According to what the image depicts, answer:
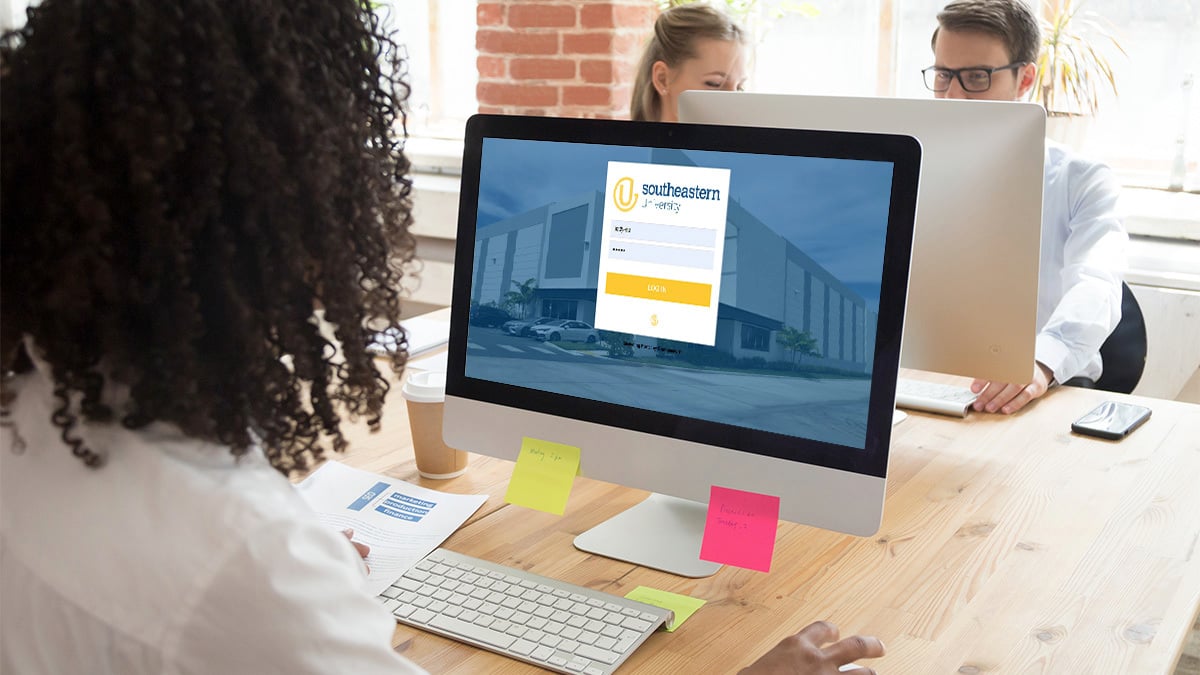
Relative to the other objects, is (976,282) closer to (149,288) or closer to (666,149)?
(666,149)

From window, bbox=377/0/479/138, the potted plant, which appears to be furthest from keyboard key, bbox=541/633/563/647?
window, bbox=377/0/479/138

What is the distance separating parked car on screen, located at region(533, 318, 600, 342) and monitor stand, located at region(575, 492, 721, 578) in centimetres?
24

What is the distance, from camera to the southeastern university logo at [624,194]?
117cm

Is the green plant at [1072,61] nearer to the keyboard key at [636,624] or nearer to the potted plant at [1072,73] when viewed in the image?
the potted plant at [1072,73]

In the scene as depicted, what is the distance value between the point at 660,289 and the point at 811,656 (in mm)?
427

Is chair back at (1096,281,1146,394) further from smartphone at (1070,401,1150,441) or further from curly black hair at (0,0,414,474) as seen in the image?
curly black hair at (0,0,414,474)

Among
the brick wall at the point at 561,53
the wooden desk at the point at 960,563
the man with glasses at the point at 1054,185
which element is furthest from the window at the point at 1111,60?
the wooden desk at the point at 960,563

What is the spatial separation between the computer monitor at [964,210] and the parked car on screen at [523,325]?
1.68 feet

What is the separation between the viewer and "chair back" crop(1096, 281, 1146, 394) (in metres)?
2.17

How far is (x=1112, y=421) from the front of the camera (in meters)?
1.63

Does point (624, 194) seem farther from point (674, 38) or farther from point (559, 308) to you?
point (674, 38)

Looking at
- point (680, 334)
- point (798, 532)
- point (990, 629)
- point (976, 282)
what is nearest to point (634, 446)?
point (680, 334)

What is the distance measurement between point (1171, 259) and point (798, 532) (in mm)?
2130

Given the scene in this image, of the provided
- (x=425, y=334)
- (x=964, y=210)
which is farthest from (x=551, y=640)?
(x=425, y=334)
